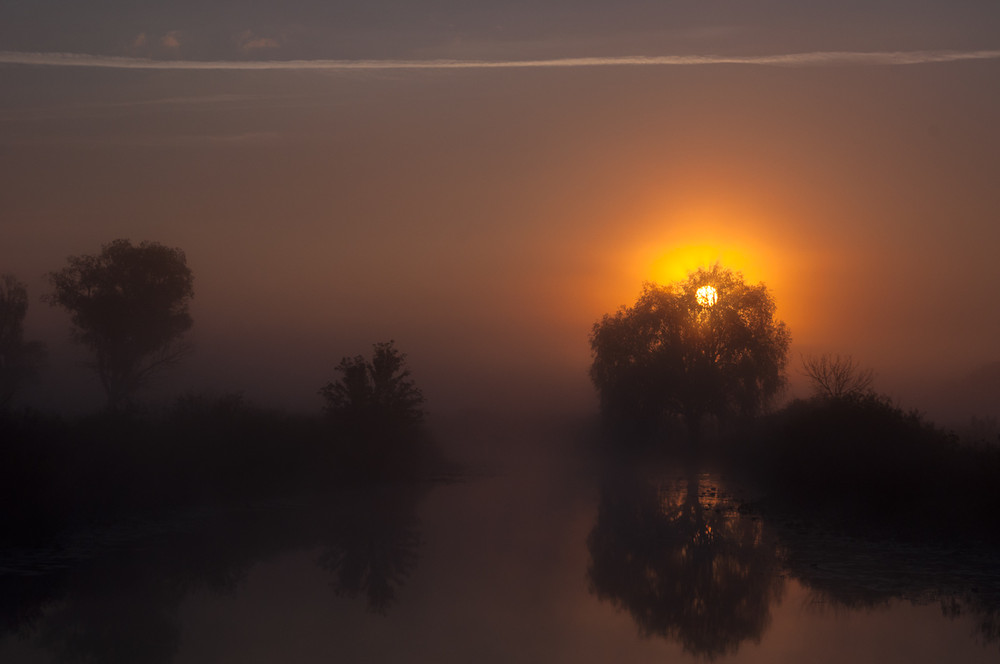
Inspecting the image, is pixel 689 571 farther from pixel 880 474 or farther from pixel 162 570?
pixel 162 570

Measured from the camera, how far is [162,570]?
15.1 metres

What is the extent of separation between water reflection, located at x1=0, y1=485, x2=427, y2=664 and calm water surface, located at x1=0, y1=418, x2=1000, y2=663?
0.16 ft

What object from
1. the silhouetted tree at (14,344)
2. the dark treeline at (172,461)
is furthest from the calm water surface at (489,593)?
the silhouetted tree at (14,344)

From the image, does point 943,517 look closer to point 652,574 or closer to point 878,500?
point 878,500

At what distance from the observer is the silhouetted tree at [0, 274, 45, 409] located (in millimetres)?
60344

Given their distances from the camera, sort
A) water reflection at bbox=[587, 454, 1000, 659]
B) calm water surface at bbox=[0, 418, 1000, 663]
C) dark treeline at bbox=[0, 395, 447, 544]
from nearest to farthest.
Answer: calm water surface at bbox=[0, 418, 1000, 663] → water reflection at bbox=[587, 454, 1000, 659] → dark treeline at bbox=[0, 395, 447, 544]

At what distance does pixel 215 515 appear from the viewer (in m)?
22.2

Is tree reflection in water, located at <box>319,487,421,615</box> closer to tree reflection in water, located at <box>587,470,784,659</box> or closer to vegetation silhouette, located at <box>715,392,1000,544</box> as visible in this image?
tree reflection in water, located at <box>587,470,784,659</box>

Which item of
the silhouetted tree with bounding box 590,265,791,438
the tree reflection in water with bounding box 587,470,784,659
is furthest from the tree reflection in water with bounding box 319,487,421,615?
the silhouetted tree with bounding box 590,265,791,438

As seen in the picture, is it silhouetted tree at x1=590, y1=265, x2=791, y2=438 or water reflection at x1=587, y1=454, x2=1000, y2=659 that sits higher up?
silhouetted tree at x1=590, y1=265, x2=791, y2=438

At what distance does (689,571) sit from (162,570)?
8.83 metres

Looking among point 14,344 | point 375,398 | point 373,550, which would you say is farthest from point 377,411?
point 14,344

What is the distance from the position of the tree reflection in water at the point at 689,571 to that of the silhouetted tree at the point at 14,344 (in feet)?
162

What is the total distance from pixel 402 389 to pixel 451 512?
43.4 ft
